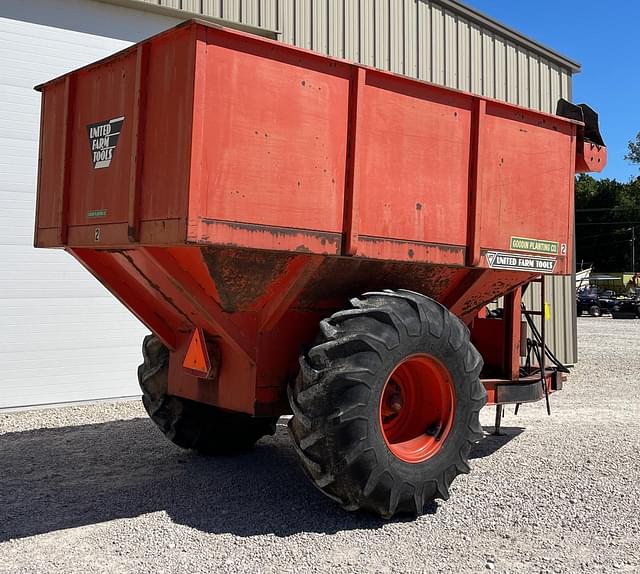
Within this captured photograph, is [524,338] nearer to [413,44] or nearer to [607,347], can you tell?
[413,44]

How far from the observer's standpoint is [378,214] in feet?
16.0

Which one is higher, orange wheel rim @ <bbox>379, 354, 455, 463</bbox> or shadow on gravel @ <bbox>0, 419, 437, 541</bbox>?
orange wheel rim @ <bbox>379, 354, 455, 463</bbox>

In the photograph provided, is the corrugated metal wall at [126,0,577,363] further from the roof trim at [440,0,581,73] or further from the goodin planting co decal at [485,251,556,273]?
the goodin planting co decal at [485,251,556,273]

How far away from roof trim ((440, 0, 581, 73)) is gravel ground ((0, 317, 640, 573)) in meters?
7.81

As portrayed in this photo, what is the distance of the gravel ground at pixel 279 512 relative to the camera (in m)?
4.03

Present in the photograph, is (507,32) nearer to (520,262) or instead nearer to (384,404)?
(520,262)

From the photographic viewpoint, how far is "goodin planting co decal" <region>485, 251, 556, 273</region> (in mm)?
5684

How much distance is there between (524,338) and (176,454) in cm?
348

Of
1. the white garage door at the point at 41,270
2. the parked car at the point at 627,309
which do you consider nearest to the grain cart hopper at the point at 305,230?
the white garage door at the point at 41,270

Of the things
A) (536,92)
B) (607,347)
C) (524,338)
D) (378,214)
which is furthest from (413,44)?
(607,347)

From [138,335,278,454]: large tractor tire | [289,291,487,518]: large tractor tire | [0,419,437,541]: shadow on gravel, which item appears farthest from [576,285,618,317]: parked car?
[289,291,487,518]: large tractor tire

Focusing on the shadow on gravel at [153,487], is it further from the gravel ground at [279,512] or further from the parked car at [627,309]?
the parked car at [627,309]

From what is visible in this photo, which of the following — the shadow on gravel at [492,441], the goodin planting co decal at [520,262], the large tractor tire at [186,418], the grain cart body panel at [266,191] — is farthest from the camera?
the shadow on gravel at [492,441]

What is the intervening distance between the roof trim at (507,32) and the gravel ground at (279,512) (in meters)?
7.81
